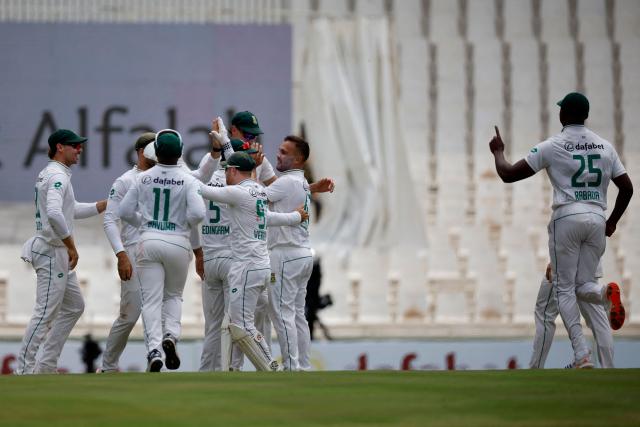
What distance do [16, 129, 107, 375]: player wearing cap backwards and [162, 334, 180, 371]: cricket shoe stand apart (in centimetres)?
102

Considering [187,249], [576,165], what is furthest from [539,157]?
[187,249]

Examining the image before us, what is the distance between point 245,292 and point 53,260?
133cm

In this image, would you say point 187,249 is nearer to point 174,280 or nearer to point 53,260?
point 174,280

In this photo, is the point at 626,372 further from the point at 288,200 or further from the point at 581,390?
the point at 288,200

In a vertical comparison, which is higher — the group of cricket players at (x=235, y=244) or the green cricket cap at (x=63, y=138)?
the green cricket cap at (x=63, y=138)

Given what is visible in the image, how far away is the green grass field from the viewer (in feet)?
19.8

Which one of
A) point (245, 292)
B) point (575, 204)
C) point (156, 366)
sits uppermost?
point (575, 204)

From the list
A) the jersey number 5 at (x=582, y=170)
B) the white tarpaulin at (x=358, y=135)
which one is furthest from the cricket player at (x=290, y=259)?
the white tarpaulin at (x=358, y=135)

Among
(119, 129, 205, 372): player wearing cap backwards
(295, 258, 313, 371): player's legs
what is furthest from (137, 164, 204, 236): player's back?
(295, 258, 313, 371): player's legs

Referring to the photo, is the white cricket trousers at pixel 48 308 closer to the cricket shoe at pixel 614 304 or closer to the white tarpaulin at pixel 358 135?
the cricket shoe at pixel 614 304

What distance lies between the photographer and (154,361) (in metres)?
9.00

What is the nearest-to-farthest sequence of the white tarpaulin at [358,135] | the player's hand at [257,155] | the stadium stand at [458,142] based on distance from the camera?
the player's hand at [257,155]
the stadium stand at [458,142]
the white tarpaulin at [358,135]

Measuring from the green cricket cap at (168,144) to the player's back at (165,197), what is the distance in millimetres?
90

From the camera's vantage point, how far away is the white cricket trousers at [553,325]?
372 inches
